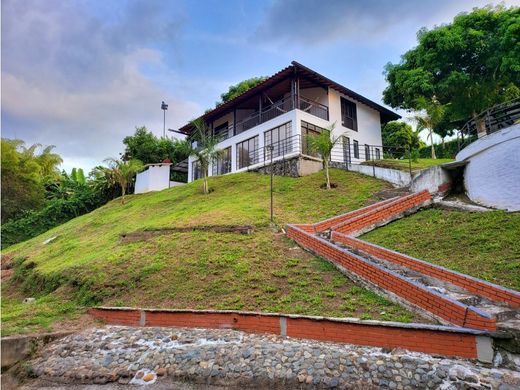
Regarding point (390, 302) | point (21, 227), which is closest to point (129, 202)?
point (21, 227)

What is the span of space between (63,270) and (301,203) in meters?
8.39

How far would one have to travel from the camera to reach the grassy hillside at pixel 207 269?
7.03 meters

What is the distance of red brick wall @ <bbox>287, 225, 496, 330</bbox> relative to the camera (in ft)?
16.3

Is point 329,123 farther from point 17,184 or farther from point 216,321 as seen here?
point 17,184

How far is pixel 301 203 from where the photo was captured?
13789mm

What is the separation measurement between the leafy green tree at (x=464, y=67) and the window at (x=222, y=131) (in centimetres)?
1221

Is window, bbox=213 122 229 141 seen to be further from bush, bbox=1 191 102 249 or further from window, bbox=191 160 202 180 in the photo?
bush, bbox=1 191 102 249

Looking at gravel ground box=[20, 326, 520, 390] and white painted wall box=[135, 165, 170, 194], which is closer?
gravel ground box=[20, 326, 520, 390]

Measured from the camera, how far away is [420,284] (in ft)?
19.8

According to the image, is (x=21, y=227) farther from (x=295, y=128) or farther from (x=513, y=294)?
(x=513, y=294)

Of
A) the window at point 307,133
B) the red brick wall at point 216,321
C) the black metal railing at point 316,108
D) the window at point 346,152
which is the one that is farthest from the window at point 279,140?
the red brick wall at point 216,321

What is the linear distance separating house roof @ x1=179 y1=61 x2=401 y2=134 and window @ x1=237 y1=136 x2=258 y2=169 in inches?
112

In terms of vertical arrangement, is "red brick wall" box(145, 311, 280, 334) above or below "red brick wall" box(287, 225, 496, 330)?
below

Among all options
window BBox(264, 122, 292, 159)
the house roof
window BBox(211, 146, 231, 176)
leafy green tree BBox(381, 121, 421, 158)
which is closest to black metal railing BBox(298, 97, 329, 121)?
the house roof
